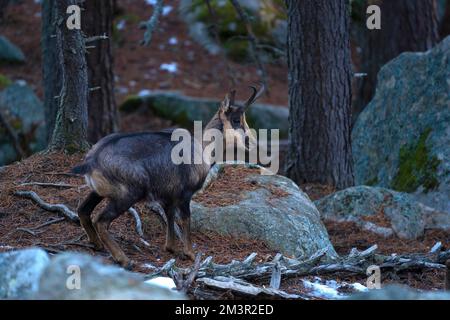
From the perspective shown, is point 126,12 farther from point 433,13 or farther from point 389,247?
point 389,247

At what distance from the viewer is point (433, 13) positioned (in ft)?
54.0

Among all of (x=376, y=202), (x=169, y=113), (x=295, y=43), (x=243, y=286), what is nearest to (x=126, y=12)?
(x=169, y=113)

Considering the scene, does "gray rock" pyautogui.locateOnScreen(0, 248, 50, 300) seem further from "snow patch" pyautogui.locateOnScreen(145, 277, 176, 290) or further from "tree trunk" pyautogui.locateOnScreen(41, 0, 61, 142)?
"tree trunk" pyautogui.locateOnScreen(41, 0, 61, 142)

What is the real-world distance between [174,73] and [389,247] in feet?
40.8

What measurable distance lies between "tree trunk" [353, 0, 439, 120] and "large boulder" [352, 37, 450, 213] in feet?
10.8

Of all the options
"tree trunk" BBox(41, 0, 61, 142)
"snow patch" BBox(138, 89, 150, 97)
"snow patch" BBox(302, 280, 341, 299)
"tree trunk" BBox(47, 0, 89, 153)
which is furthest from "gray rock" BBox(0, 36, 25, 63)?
"snow patch" BBox(302, 280, 341, 299)

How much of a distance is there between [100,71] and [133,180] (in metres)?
6.71

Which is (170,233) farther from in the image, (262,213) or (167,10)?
(167,10)

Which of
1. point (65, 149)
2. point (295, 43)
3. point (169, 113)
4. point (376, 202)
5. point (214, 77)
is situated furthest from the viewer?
point (214, 77)

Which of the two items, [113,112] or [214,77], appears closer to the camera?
[113,112]

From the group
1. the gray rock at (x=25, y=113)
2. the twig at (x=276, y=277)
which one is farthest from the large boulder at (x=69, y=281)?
the gray rock at (x=25, y=113)

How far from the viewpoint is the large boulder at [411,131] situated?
1187cm

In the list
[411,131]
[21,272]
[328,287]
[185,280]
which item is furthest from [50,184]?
[411,131]
